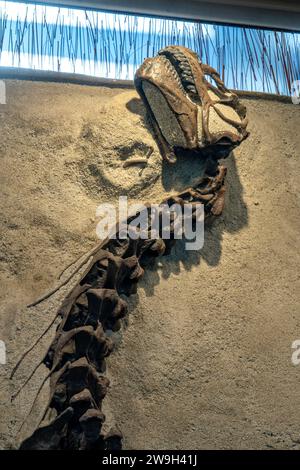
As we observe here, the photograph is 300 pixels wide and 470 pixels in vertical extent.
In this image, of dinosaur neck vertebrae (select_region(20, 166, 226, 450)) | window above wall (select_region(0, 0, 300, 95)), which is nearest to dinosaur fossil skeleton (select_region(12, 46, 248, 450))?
dinosaur neck vertebrae (select_region(20, 166, 226, 450))

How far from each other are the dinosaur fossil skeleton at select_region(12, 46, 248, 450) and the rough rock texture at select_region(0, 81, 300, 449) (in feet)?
0.22

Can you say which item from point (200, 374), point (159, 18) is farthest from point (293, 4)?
point (200, 374)

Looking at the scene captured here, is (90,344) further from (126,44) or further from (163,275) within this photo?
(126,44)

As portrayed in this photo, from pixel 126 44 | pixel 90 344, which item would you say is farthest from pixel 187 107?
pixel 90 344

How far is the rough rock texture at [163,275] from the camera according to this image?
4.09 feet

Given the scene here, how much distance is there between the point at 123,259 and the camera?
1235 millimetres

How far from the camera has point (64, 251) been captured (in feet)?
4.43

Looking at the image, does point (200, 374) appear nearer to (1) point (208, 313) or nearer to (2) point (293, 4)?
(1) point (208, 313)

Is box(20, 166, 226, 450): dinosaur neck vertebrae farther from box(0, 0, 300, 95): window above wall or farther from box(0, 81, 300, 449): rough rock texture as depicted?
box(0, 0, 300, 95): window above wall

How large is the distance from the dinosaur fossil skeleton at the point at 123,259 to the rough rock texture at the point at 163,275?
0.07 meters

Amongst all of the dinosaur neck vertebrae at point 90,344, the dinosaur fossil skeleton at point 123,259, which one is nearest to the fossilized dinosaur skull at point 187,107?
the dinosaur fossil skeleton at point 123,259

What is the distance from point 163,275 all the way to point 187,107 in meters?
0.39

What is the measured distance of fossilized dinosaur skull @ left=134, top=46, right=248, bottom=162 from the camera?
53.7 inches
